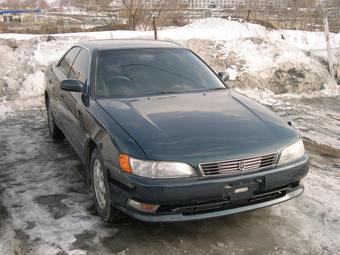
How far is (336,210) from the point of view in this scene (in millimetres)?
4000

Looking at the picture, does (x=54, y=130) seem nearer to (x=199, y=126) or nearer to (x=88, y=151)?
(x=88, y=151)

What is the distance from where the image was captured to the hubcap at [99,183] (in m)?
3.66

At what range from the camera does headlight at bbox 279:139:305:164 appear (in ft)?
11.3

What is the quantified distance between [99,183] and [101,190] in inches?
2.7

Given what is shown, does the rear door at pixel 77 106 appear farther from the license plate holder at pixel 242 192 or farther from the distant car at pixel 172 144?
the license plate holder at pixel 242 192

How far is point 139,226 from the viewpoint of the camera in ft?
12.1

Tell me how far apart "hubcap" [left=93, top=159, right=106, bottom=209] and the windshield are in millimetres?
792

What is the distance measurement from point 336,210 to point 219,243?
4.24ft

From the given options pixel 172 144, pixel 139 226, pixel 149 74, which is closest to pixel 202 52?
pixel 149 74

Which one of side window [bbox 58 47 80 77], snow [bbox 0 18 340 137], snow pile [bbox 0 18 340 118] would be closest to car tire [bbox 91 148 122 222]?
side window [bbox 58 47 80 77]

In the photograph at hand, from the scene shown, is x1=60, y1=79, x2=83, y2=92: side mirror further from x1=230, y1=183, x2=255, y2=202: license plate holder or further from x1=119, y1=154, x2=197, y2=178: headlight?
x1=230, y1=183, x2=255, y2=202: license plate holder

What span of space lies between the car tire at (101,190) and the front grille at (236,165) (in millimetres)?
848

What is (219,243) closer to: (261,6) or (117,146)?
(117,146)

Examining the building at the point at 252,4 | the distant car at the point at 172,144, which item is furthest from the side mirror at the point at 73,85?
the building at the point at 252,4
